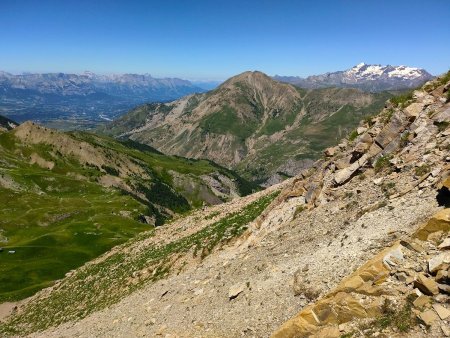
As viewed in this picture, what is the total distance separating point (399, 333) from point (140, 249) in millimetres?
46923

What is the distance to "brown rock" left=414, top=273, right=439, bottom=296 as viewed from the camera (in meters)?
16.3

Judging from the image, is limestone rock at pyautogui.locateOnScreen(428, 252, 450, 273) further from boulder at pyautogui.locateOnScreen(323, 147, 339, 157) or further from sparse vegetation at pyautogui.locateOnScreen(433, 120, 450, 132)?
boulder at pyautogui.locateOnScreen(323, 147, 339, 157)

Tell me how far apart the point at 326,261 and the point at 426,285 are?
7081 mm

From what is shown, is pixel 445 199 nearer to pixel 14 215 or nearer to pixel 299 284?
pixel 299 284

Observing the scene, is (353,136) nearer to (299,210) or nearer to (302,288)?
(299,210)

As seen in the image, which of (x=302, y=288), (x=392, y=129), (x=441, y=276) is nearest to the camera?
(x=441, y=276)

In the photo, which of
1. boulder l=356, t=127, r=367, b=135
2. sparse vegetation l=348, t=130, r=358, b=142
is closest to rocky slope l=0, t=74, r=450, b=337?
boulder l=356, t=127, r=367, b=135

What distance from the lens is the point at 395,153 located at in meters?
30.4

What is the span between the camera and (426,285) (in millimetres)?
16453

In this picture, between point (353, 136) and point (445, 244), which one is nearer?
point (445, 244)

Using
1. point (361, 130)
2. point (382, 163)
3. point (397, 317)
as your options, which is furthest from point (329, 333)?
point (361, 130)

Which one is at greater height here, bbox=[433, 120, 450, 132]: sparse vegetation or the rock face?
bbox=[433, 120, 450, 132]: sparse vegetation

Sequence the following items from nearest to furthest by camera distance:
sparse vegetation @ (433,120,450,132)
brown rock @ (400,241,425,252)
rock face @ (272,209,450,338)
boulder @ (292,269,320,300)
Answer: rock face @ (272,209,450,338) → brown rock @ (400,241,425,252) → boulder @ (292,269,320,300) → sparse vegetation @ (433,120,450,132)

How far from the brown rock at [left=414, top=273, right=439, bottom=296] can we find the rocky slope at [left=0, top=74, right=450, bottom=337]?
5cm
